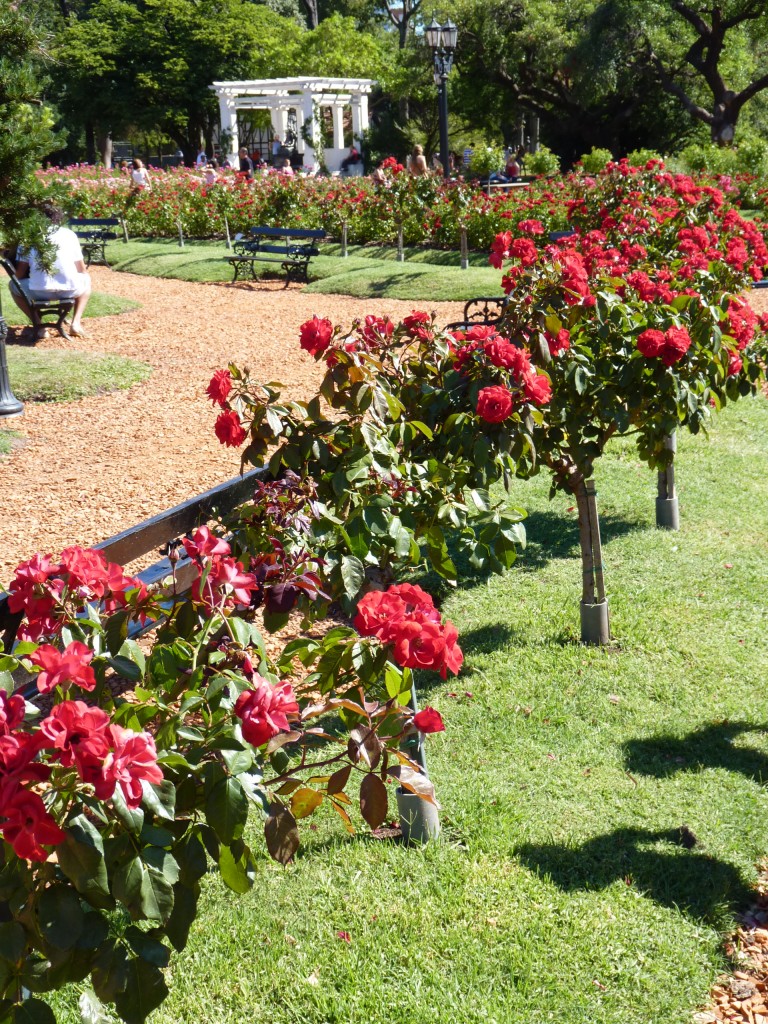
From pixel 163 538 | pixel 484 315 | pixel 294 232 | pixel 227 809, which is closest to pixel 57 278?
pixel 294 232

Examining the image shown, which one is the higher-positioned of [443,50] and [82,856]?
[443,50]

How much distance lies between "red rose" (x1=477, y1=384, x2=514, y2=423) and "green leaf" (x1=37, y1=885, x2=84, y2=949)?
200cm

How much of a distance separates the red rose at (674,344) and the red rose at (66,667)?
2770 millimetres

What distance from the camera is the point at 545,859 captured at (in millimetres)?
3090

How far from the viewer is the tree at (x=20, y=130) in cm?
731

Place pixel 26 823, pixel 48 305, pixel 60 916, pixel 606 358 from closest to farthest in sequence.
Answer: pixel 26 823, pixel 60 916, pixel 606 358, pixel 48 305

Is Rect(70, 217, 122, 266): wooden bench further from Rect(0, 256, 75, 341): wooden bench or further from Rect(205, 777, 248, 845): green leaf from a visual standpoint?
Rect(205, 777, 248, 845): green leaf

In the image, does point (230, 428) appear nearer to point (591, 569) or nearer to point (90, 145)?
point (591, 569)

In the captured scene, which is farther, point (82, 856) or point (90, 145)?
point (90, 145)

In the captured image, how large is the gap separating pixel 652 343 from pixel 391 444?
3.81 ft

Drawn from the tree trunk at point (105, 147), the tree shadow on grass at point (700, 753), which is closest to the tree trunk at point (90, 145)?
the tree trunk at point (105, 147)

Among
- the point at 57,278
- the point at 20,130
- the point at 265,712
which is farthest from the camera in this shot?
the point at 57,278

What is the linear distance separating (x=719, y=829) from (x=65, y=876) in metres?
2.27

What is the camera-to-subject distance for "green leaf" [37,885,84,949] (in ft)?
5.06
